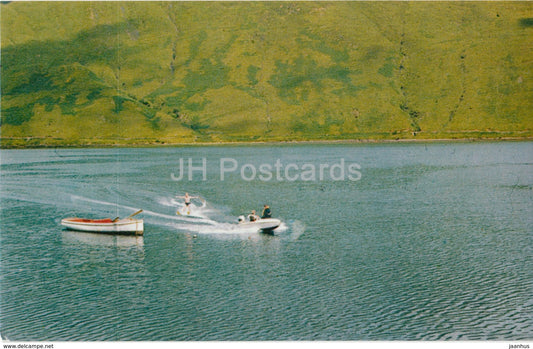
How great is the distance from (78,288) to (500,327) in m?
36.9

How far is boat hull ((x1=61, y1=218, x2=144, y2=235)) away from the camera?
229ft

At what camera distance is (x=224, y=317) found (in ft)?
132

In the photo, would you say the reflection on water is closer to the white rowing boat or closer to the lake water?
the lake water

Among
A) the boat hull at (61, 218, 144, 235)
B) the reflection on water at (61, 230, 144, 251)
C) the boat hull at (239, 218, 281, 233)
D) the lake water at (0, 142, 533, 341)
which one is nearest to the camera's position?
the lake water at (0, 142, 533, 341)

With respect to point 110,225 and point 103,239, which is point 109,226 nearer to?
point 110,225

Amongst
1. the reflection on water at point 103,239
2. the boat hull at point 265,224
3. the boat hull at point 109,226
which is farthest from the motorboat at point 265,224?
the boat hull at point 109,226

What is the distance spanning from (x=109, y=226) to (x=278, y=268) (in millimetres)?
29436

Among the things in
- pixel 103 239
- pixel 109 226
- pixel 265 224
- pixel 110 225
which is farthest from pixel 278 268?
pixel 109 226

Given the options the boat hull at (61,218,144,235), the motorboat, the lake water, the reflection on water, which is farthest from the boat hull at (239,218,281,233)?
the boat hull at (61,218,144,235)

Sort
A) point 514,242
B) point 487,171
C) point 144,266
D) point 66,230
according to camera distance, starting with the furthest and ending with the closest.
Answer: point 487,171 < point 66,230 < point 514,242 < point 144,266

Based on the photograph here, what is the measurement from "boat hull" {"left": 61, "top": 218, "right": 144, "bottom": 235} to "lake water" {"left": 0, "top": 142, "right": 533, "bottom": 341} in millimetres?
1337

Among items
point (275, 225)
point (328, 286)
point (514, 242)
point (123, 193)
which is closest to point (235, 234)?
point (275, 225)

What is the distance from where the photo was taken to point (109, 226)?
70750mm

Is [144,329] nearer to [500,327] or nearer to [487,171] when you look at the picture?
[500,327]
